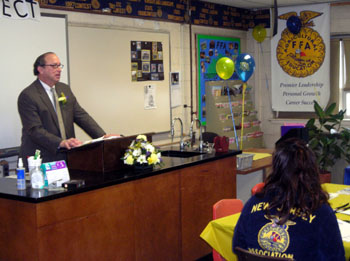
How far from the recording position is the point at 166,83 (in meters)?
7.05

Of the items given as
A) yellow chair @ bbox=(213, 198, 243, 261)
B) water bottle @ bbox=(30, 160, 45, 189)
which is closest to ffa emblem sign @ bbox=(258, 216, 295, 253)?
yellow chair @ bbox=(213, 198, 243, 261)

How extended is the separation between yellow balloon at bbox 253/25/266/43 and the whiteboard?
4.03m

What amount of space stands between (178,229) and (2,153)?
6.15 feet

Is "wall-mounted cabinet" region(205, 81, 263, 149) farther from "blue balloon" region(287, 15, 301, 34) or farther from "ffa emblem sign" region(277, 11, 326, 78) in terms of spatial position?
"blue balloon" region(287, 15, 301, 34)

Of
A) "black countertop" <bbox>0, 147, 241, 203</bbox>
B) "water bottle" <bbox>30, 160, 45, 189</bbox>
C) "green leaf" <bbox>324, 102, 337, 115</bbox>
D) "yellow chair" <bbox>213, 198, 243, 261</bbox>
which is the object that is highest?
"green leaf" <bbox>324, 102, 337, 115</bbox>

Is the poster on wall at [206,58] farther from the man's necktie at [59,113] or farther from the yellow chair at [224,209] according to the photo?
the yellow chair at [224,209]

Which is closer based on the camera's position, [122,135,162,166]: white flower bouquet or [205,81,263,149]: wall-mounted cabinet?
[122,135,162,166]: white flower bouquet

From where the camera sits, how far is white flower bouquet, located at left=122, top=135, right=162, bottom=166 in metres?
3.93

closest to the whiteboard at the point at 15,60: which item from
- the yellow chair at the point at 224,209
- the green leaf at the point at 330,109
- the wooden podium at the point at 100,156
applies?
the wooden podium at the point at 100,156

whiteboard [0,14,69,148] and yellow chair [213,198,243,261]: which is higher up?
whiteboard [0,14,69,148]

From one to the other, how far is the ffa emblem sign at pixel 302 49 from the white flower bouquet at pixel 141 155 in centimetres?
493

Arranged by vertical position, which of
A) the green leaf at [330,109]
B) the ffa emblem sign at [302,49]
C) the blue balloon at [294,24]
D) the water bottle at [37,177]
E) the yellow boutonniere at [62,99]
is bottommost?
the water bottle at [37,177]

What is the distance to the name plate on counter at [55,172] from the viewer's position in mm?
3406

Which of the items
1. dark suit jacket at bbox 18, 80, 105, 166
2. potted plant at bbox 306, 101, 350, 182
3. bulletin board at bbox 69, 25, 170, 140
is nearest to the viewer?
dark suit jacket at bbox 18, 80, 105, 166
